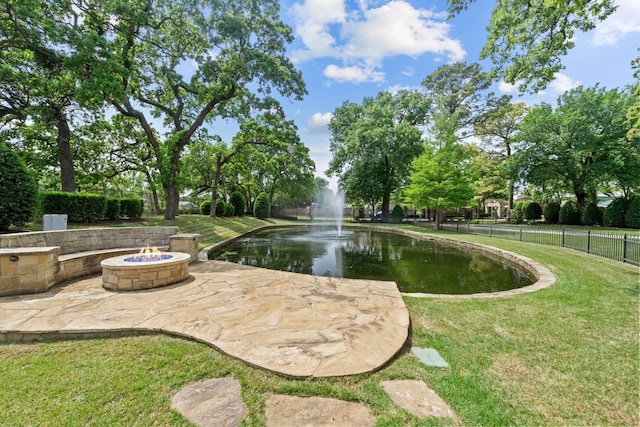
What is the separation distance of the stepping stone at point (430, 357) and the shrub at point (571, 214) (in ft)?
79.1

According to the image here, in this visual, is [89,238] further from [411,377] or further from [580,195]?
[580,195]

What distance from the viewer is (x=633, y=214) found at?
1511 centimetres

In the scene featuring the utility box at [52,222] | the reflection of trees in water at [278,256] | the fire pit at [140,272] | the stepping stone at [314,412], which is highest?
the utility box at [52,222]

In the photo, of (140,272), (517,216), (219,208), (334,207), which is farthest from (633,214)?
(334,207)

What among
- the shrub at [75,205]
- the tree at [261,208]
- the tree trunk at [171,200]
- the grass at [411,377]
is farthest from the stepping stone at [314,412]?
the tree at [261,208]

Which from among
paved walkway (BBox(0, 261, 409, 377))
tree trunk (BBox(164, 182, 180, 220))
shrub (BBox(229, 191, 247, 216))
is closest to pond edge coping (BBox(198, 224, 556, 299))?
paved walkway (BBox(0, 261, 409, 377))

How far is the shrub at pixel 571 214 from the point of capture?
19000mm

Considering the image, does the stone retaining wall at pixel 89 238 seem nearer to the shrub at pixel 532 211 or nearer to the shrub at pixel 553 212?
the shrub at pixel 553 212

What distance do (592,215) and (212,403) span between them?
82.9 feet

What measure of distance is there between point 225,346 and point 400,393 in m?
1.57

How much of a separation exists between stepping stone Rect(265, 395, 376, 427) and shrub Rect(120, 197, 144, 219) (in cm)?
1291

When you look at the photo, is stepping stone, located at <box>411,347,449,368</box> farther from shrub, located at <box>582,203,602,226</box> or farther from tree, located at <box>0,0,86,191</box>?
shrub, located at <box>582,203,602,226</box>

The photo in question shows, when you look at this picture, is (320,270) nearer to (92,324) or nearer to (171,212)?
(92,324)

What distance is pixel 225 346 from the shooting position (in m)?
2.40
